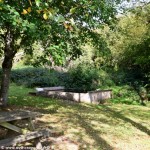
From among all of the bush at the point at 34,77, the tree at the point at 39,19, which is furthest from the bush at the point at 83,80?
the tree at the point at 39,19

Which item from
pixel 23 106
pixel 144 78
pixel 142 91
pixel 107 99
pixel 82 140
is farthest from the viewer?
pixel 144 78

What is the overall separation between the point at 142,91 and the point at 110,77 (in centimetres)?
346

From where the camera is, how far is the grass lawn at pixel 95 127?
8562 mm

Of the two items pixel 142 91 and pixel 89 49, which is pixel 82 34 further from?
pixel 89 49

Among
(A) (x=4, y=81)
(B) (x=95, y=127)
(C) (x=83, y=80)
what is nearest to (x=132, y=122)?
(B) (x=95, y=127)

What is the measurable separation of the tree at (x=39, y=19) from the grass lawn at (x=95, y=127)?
2444 millimetres

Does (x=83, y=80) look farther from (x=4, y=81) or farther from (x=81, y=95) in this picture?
(x=4, y=81)

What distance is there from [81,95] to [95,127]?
6.74 metres

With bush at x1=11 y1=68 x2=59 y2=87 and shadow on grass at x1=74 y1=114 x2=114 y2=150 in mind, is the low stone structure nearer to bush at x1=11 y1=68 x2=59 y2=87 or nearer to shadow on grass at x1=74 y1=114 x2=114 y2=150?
bush at x1=11 y1=68 x2=59 y2=87

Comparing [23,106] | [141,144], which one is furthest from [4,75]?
[141,144]

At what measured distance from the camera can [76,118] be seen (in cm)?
1162

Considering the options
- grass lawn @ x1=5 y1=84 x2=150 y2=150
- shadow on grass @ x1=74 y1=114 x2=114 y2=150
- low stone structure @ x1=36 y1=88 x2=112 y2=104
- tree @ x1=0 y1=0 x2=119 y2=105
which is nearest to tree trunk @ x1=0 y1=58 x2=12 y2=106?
tree @ x1=0 y1=0 x2=119 y2=105

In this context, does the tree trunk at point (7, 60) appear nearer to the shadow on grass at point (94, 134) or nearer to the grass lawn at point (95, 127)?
the grass lawn at point (95, 127)

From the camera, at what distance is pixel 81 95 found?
56.6 feet
